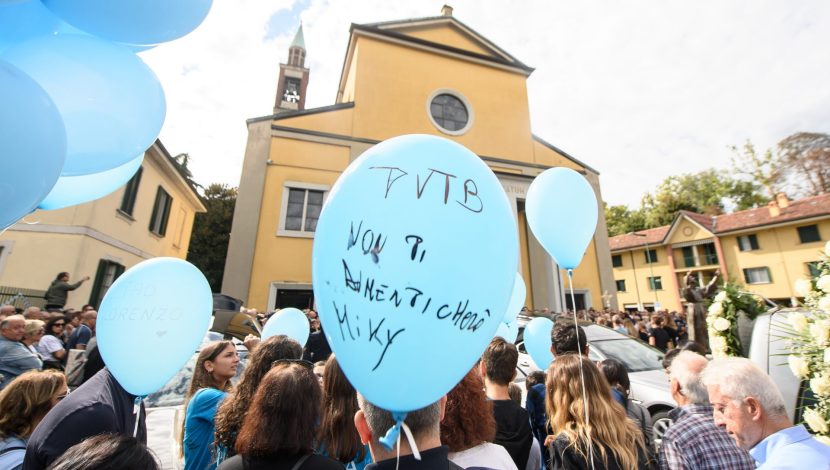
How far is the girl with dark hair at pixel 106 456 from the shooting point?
3.20ft

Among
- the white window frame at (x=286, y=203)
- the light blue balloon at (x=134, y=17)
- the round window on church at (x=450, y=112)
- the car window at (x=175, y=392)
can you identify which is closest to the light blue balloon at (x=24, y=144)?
the light blue balloon at (x=134, y=17)

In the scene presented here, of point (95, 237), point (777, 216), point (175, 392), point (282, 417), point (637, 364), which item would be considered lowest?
point (175, 392)

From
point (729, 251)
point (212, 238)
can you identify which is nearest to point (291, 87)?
point (212, 238)

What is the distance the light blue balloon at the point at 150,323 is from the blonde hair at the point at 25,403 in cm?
35

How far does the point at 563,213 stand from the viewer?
299 centimetres

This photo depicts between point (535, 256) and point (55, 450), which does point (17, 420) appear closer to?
point (55, 450)

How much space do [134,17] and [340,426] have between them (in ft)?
7.41

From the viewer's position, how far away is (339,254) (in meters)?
1.21

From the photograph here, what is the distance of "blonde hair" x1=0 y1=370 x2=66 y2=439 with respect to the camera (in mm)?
1884

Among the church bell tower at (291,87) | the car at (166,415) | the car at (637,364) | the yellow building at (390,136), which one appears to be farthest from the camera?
the church bell tower at (291,87)

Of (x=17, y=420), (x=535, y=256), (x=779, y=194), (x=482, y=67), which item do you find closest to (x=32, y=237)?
(x=17, y=420)

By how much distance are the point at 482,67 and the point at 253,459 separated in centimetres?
1914

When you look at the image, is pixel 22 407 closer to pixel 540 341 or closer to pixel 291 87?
pixel 540 341

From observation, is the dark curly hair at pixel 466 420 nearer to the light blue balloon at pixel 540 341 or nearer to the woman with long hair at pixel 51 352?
the light blue balloon at pixel 540 341
